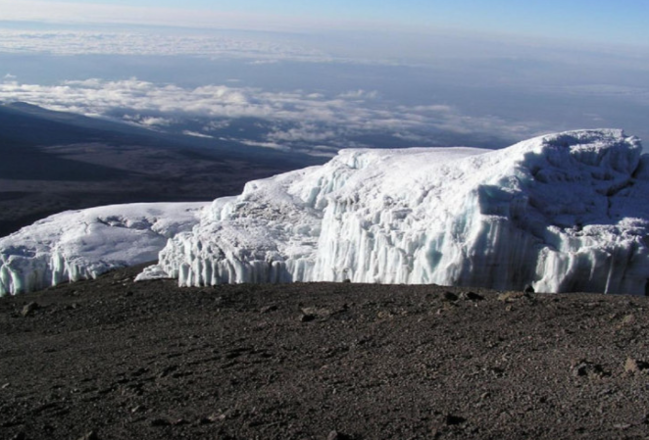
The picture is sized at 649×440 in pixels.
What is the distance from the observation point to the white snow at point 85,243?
24.2 m

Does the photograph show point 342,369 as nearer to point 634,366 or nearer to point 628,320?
point 634,366

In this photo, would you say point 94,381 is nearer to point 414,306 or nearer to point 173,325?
point 173,325

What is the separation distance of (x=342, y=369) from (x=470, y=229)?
5675 millimetres

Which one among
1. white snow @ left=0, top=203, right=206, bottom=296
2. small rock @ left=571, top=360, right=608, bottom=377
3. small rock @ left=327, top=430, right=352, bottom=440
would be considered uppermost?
small rock @ left=571, top=360, right=608, bottom=377

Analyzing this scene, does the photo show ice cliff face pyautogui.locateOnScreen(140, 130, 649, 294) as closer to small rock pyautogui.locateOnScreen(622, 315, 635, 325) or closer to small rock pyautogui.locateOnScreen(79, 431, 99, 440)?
small rock pyautogui.locateOnScreen(622, 315, 635, 325)

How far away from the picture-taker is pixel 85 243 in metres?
25.5

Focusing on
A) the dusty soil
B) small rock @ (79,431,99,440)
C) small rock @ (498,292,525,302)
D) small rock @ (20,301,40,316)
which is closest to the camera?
the dusty soil

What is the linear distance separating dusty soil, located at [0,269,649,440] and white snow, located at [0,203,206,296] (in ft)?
27.2

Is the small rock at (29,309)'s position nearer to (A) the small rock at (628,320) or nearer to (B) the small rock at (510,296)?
(B) the small rock at (510,296)

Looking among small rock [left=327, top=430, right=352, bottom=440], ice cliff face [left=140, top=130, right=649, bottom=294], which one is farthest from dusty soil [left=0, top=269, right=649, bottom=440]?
ice cliff face [left=140, top=130, right=649, bottom=294]

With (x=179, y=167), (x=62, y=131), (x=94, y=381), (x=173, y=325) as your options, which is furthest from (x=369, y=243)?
(x=62, y=131)

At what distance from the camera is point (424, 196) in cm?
1759

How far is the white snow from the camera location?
2416 cm

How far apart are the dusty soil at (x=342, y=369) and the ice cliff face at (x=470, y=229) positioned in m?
1.15
